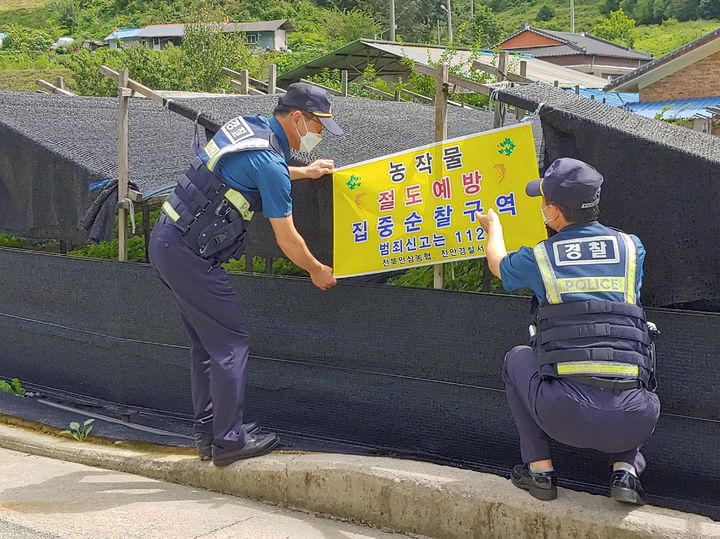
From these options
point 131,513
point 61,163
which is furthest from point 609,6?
point 131,513

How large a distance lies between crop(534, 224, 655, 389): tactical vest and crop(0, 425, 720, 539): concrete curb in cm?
49

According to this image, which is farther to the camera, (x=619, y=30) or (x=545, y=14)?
(x=545, y=14)

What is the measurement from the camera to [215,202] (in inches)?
153

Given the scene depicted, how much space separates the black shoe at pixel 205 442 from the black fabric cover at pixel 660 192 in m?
1.95

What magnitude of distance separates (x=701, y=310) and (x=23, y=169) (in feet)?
13.7

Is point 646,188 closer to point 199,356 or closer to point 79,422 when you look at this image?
point 199,356

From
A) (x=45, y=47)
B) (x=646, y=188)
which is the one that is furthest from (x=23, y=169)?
(x=45, y=47)

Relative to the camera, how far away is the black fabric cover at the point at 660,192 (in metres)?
3.23

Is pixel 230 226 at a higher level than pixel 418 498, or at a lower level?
higher

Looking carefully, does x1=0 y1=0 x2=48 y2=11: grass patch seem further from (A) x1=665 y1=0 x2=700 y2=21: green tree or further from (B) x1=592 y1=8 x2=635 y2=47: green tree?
(A) x1=665 y1=0 x2=700 y2=21: green tree

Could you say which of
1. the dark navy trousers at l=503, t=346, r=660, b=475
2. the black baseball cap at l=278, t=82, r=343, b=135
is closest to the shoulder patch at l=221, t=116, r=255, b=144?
the black baseball cap at l=278, t=82, r=343, b=135

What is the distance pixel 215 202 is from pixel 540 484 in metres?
1.86

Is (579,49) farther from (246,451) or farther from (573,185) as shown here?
(573,185)

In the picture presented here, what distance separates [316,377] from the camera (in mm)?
4281
